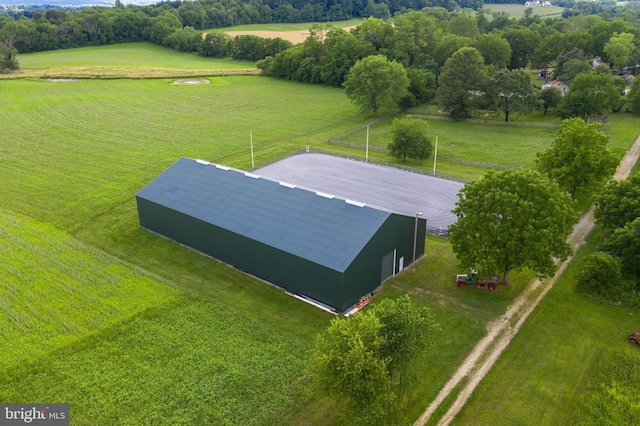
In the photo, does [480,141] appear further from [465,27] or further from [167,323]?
[465,27]

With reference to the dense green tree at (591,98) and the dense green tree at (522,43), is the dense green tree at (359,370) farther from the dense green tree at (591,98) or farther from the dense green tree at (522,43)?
the dense green tree at (522,43)

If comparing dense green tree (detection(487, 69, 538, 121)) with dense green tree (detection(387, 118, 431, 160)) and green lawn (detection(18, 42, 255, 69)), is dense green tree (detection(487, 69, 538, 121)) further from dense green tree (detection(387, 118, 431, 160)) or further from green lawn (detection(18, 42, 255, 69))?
green lawn (detection(18, 42, 255, 69))

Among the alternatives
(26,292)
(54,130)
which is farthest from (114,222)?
(54,130)

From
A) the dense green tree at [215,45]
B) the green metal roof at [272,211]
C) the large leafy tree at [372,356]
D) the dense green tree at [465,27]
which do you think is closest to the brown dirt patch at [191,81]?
the dense green tree at [215,45]

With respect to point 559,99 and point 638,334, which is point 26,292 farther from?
point 559,99

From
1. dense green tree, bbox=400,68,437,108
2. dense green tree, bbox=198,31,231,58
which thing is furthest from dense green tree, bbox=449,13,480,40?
dense green tree, bbox=198,31,231,58

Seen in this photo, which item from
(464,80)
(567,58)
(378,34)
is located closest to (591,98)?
(464,80)
